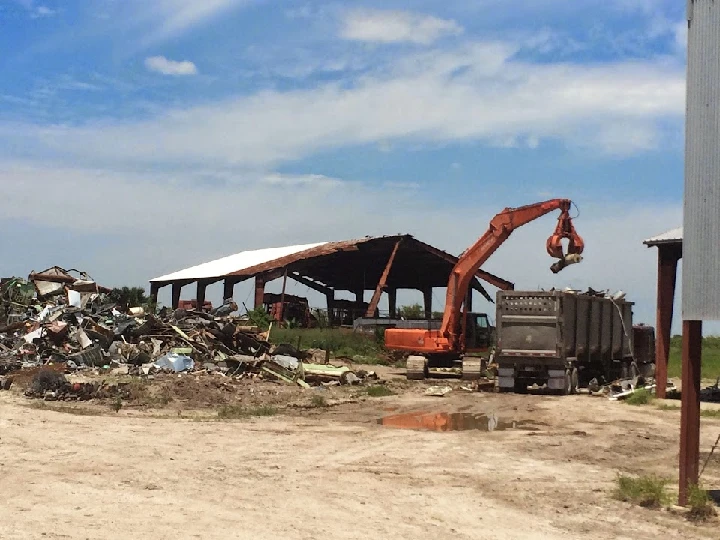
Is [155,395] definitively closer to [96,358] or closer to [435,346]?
[96,358]

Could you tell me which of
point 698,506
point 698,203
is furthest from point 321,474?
point 698,203

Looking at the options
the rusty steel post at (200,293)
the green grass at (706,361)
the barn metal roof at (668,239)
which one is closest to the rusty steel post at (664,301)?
the barn metal roof at (668,239)

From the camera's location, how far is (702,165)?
9.15 m

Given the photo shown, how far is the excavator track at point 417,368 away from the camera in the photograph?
27.2m

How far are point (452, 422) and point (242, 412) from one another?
4.22 m

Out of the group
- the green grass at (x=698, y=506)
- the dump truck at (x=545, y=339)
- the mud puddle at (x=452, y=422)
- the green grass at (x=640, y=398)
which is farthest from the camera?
the dump truck at (x=545, y=339)

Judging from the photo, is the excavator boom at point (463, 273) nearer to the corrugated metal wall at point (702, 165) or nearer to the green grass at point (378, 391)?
the green grass at point (378, 391)

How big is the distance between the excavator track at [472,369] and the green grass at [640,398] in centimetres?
504

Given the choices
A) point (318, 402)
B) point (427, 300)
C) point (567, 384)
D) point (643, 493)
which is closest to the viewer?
point (643, 493)

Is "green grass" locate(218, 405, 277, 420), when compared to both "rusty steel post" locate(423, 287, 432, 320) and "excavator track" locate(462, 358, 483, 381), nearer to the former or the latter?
"excavator track" locate(462, 358, 483, 381)

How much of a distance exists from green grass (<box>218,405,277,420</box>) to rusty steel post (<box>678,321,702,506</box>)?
990 cm

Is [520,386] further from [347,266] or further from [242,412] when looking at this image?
[347,266]

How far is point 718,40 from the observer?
909cm

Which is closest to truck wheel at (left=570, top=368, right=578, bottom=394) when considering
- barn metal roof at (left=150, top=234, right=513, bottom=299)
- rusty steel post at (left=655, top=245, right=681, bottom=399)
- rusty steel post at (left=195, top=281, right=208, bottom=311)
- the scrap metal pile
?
rusty steel post at (left=655, top=245, right=681, bottom=399)
